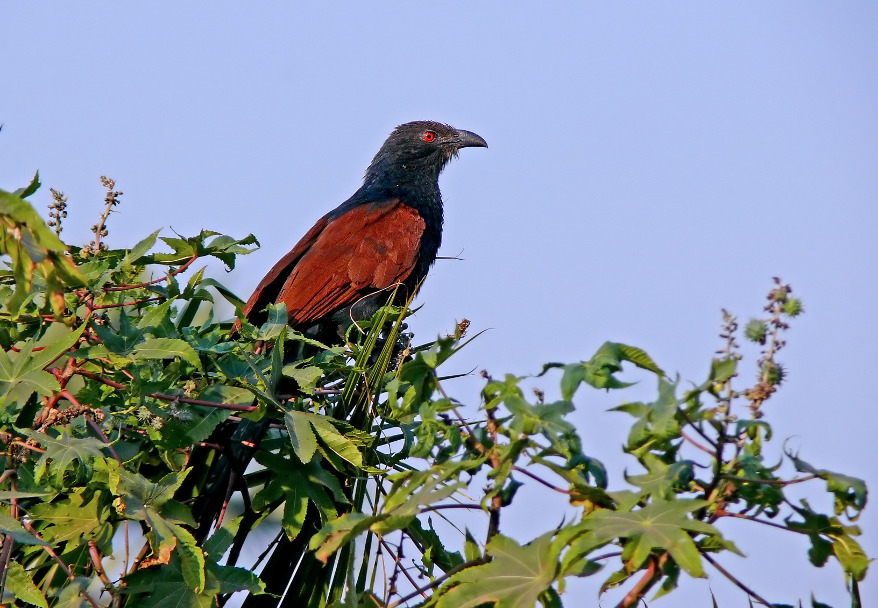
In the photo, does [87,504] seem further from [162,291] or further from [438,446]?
[438,446]

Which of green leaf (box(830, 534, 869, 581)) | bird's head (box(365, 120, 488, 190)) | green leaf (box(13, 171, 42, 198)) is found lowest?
green leaf (box(830, 534, 869, 581))

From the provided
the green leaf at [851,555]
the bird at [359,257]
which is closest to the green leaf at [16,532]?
the green leaf at [851,555]

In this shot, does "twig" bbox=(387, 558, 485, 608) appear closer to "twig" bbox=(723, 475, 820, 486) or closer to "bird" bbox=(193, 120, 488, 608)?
"twig" bbox=(723, 475, 820, 486)

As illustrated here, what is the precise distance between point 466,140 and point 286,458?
3.29 m

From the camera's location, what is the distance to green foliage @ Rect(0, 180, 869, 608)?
1.30 m

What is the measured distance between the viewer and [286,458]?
2.25m

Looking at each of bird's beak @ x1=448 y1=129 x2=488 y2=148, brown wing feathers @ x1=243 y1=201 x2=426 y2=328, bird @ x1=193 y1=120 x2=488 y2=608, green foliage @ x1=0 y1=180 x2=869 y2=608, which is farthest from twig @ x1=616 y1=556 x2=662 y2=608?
bird's beak @ x1=448 y1=129 x2=488 y2=148

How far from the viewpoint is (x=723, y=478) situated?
4.31ft

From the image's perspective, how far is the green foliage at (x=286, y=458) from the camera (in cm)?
130

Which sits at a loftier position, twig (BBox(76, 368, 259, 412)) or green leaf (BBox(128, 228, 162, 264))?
green leaf (BBox(128, 228, 162, 264))

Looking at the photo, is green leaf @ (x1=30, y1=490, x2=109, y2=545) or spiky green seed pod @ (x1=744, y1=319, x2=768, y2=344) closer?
spiky green seed pod @ (x1=744, y1=319, x2=768, y2=344)

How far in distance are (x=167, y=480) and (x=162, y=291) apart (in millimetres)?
656

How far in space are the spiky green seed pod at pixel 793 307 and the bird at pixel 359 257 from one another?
225cm

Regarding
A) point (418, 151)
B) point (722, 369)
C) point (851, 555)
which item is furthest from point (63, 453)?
point (418, 151)
